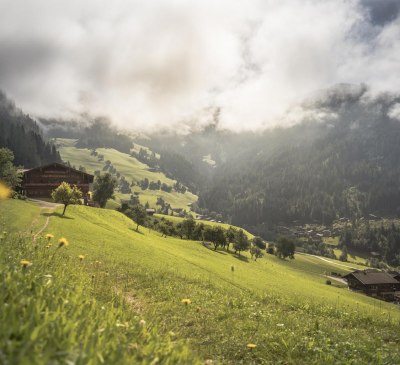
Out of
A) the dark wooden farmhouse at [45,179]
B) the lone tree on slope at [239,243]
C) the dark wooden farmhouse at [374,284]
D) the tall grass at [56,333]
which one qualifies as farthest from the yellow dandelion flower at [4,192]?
the dark wooden farmhouse at [374,284]

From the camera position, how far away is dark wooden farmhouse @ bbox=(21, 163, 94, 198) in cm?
10994

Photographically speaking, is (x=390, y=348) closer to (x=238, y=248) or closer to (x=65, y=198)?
(x=65, y=198)

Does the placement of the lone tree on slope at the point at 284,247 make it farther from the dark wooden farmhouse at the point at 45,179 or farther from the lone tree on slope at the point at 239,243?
the dark wooden farmhouse at the point at 45,179

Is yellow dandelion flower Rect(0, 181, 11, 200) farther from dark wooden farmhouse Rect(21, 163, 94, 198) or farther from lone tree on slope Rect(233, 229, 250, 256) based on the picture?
lone tree on slope Rect(233, 229, 250, 256)

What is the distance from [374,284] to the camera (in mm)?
147875

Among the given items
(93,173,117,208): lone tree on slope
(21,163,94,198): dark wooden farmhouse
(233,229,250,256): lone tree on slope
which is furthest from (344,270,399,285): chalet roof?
(21,163,94,198): dark wooden farmhouse

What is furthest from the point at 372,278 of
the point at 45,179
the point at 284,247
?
the point at 45,179

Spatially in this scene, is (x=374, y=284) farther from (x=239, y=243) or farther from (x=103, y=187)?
(x=103, y=187)

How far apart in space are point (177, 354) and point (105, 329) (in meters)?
1.38

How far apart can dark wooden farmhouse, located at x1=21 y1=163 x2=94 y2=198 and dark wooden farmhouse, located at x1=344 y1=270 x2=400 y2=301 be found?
11861 cm

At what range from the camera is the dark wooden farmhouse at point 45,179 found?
361 feet

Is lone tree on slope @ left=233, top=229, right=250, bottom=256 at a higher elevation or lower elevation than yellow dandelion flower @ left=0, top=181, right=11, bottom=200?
higher

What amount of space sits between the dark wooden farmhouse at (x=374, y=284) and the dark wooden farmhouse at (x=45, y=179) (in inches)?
4670

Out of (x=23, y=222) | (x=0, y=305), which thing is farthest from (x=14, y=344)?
(x=23, y=222)
